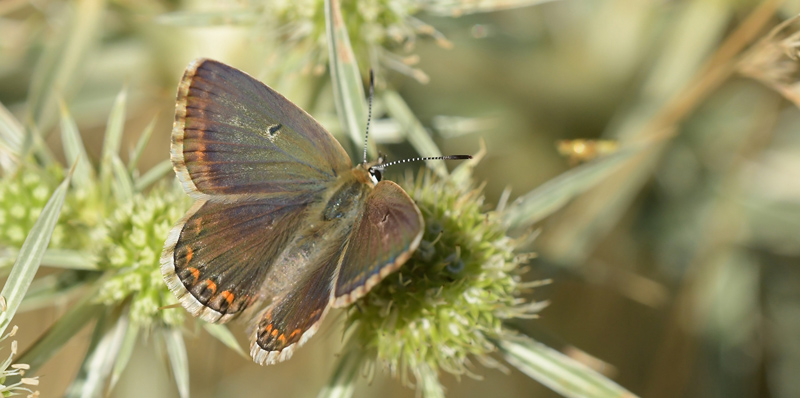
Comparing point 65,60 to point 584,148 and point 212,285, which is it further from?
point 584,148

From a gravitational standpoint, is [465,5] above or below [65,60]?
above

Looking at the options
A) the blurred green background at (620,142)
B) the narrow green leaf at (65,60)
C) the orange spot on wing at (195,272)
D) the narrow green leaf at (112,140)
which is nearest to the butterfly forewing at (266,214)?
the orange spot on wing at (195,272)

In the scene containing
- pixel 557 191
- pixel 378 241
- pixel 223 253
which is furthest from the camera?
pixel 557 191

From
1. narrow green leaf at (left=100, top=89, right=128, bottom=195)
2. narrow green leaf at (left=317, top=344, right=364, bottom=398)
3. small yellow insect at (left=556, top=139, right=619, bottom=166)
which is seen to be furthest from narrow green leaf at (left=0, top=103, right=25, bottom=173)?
small yellow insect at (left=556, top=139, right=619, bottom=166)

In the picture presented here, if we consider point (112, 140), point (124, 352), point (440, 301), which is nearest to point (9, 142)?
point (112, 140)

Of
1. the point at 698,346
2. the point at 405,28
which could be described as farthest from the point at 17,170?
the point at 698,346

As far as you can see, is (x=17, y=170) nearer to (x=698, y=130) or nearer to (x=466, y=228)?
(x=466, y=228)
